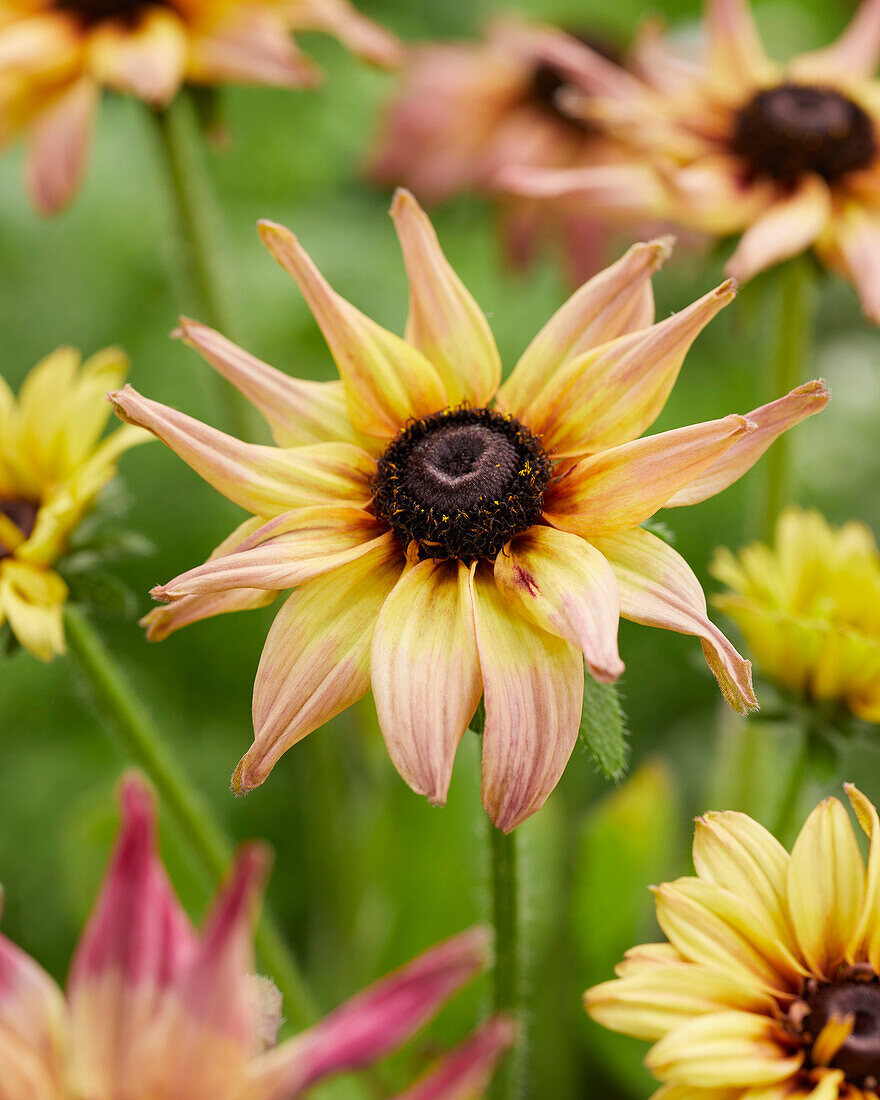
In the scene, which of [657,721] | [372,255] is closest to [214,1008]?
[657,721]

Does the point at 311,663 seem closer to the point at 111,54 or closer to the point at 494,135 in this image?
the point at 111,54

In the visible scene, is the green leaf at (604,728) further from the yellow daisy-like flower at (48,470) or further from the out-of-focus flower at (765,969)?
the yellow daisy-like flower at (48,470)

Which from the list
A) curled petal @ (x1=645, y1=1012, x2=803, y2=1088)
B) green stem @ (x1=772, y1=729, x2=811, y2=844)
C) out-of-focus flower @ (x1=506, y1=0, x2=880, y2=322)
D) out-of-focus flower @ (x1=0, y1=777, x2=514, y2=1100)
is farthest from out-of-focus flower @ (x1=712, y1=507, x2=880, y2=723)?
out-of-focus flower @ (x1=0, y1=777, x2=514, y2=1100)

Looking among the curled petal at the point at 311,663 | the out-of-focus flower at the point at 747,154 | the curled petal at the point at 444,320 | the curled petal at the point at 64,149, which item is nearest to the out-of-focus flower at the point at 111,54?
the curled petal at the point at 64,149

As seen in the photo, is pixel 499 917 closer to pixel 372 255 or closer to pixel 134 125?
pixel 372 255

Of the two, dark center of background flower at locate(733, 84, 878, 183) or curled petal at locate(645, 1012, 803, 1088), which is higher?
dark center of background flower at locate(733, 84, 878, 183)

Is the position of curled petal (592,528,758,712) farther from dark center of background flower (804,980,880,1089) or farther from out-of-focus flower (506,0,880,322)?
out-of-focus flower (506,0,880,322)

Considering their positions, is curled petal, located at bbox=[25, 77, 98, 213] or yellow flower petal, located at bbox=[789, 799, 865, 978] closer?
yellow flower petal, located at bbox=[789, 799, 865, 978]
